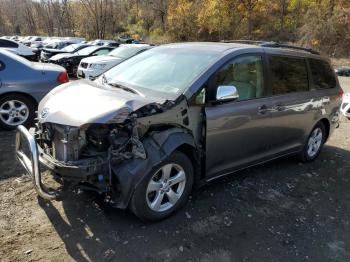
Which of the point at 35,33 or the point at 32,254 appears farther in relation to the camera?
the point at 35,33

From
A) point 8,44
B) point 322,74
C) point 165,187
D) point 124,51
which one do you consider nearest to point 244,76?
point 165,187

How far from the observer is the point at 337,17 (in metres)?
32.9

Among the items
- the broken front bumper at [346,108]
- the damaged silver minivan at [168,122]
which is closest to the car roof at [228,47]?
the damaged silver minivan at [168,122]

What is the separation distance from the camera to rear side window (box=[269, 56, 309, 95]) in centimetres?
473

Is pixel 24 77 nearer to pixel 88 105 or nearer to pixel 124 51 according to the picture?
pixel 88 105

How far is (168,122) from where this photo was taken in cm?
363

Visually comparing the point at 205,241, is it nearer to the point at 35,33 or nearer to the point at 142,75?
the point at 142,75

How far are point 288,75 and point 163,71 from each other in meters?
1.86

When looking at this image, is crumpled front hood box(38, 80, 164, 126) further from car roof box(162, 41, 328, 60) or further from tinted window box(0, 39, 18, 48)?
tinted window box(0, 39, 18, 48)

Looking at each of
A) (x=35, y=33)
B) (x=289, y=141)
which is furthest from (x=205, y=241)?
(x=35, y=33)

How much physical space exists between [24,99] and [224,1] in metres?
37.6

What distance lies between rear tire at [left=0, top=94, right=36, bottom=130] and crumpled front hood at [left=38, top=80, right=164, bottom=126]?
2979mm

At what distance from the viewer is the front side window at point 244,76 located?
412 centimetres

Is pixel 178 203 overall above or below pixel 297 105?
below
